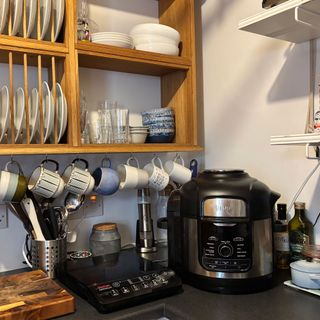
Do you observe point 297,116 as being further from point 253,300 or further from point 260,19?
point 253,300

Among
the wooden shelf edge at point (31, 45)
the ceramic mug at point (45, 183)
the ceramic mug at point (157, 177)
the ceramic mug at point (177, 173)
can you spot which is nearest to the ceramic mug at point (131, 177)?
the ceramic mug at point (157, 177)

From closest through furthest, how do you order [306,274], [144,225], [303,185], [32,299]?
1. [32,299]
2. [306,274]
3. [303,185]
4. [144,225]

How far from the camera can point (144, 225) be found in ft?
5.08

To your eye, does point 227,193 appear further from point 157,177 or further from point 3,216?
point 3,216

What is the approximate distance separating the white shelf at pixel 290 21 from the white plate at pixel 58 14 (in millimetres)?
569

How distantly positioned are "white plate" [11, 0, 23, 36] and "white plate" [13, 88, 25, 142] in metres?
0.18

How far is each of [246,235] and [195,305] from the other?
0.80ft

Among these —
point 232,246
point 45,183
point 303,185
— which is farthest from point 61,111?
point 303,185

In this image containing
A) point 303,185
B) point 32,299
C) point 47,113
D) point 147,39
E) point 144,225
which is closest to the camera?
point 32,299

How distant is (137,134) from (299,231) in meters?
0.69

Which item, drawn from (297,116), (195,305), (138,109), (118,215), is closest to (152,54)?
(138,109)

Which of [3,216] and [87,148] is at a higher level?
[87,148]

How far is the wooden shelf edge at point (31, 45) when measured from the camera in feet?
3.64

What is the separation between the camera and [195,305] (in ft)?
3.38
